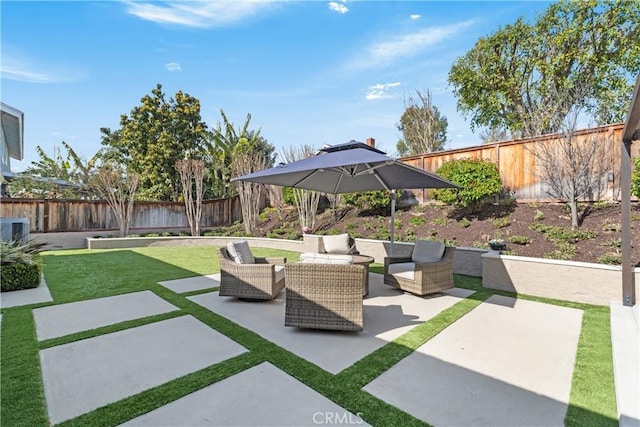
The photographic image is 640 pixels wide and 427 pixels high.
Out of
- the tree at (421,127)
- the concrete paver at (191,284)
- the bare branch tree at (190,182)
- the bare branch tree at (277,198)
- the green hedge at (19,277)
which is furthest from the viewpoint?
the tree at (421,127)

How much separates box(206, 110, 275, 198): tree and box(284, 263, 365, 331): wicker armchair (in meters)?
13.4

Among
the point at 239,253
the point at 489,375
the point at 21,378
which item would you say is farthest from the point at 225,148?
the point at 489,375

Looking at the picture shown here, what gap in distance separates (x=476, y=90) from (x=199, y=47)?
44.3 ft

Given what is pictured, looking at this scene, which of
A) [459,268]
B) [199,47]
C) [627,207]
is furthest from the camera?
[199,47]

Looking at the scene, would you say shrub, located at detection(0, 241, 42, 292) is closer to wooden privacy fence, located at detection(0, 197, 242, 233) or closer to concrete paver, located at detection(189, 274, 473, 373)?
concrete paver, located at detection(189, 274, 473, 373)

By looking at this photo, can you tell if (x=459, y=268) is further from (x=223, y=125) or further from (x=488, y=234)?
(x=223, y=125)

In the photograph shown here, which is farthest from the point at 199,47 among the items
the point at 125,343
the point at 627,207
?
the point at 627,207

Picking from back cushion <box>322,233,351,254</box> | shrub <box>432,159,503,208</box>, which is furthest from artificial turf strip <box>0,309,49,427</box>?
shrub <box>432,159,503,208</box>

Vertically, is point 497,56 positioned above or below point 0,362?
above

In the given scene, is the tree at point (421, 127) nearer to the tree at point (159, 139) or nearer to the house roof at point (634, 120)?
the tree at point (159, 139)

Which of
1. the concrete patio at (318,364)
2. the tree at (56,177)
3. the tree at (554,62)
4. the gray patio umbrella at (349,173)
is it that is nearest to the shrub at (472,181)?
the gray patio umbrella at (349,173)

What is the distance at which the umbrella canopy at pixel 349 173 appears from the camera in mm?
4438

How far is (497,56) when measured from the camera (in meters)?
14.6

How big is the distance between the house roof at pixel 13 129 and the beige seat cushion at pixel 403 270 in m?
12.3
